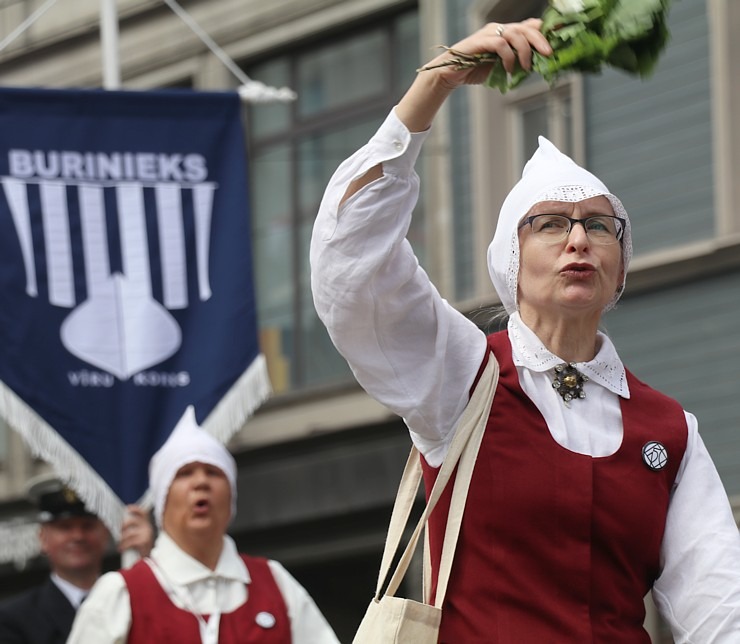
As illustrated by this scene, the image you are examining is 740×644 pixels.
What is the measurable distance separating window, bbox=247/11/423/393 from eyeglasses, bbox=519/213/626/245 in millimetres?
11016

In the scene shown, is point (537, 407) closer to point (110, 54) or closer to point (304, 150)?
point (110, 54)

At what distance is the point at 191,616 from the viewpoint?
282 inches

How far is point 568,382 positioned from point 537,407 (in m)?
0.11

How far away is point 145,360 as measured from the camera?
32.8ft

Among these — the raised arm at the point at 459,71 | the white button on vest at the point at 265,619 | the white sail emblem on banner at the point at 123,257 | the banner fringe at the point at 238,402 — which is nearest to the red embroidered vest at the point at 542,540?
the raised arm at the point at 459,71

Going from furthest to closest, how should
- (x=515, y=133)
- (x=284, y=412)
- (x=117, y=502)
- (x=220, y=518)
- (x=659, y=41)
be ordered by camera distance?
(x=284, y=412) → (x=515, y=133) → (x=117, y=502) → (x=220, y=518) → (x=659, y=41)

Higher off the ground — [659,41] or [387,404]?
[659,41]

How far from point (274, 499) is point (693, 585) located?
11855 mm

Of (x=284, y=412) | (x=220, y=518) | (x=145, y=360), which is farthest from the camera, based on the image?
(x=284, y=412)

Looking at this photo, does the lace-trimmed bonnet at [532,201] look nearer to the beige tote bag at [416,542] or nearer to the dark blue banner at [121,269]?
the beige tote bag at [416,542]

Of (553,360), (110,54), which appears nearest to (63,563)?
(110,54)

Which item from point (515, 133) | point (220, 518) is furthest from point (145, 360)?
point (515, 133)

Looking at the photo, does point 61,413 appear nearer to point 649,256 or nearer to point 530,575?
point 649,256

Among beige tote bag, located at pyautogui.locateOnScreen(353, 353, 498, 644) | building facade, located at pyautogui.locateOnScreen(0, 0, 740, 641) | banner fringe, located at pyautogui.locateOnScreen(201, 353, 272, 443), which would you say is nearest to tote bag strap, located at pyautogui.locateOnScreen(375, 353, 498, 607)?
beige tote bag, located at pyautogui.locateOnScreen(353, 353, 498, 644)
